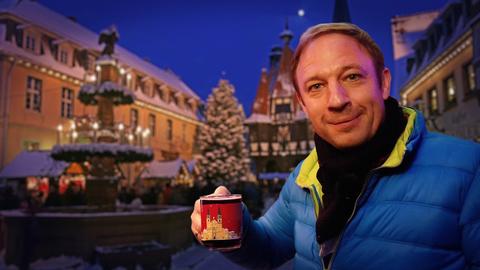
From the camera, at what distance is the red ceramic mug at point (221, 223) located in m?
1.71

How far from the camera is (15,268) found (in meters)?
8.26

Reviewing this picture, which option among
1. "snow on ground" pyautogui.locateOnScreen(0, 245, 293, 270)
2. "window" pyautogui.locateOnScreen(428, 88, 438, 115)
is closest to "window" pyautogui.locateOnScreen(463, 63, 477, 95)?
"window" pyautogui.locateOnScreen(428, 88, 438, 115)

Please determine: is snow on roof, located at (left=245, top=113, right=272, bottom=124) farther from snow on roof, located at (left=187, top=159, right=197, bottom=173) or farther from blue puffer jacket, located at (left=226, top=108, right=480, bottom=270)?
blue puffer jacket, located at (left=226, top=108, right=480, bottom=270)

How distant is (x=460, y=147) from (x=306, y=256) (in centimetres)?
84

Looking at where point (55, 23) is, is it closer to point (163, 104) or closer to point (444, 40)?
point (163, 104)

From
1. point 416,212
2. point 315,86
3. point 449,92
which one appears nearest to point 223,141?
point 449,92

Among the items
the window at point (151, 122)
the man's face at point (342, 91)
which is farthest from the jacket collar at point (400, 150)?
the window at point (151, 122)

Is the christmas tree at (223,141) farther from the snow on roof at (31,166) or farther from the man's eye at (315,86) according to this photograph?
the man's eye at (315,86)

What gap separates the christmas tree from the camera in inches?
1197

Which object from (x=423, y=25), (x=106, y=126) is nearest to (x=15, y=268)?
(x=106, y=126)

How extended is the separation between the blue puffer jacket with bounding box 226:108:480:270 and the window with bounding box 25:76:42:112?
76.8 ft

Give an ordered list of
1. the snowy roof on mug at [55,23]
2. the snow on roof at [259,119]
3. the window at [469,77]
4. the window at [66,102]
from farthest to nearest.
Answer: the snow on roof at [259,119] → the window at [66,102] → the snowy roof on mug at [55,23] → the window at [469,77]

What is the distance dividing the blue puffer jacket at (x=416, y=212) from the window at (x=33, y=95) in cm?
2339

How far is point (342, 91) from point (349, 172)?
1.16 feet
